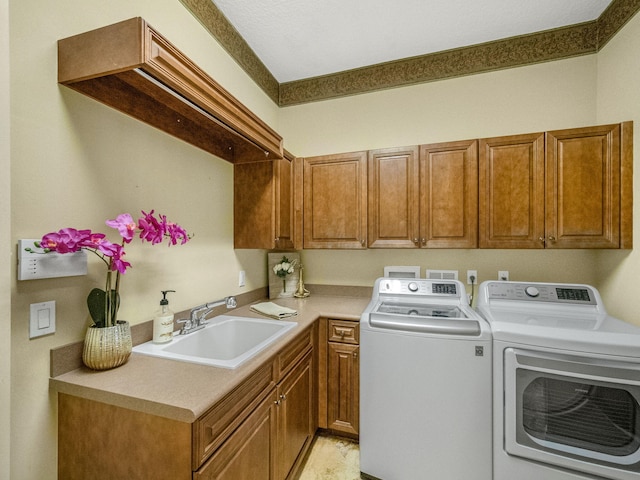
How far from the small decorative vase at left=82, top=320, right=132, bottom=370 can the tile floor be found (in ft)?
4.28

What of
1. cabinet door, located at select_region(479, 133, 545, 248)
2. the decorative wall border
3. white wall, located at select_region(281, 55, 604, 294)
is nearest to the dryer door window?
cabinet door, located at select_region(479, 133, 545, 248)

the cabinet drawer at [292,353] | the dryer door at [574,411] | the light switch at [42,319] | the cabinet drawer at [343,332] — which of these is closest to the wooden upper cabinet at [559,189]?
the dryer door at [574,411]

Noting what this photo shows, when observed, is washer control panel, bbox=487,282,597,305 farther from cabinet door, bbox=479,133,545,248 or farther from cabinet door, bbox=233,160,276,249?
cabinet door, bbox=233,160,276,249

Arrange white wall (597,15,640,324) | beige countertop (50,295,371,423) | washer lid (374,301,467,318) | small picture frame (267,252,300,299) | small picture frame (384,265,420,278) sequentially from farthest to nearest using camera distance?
small picture frame (267,252,300,299), small picture frame (384,265,420,278), washer lid (374,301,467,318), white wall (597,15,640,324), beige countertop (50,295,371,423)

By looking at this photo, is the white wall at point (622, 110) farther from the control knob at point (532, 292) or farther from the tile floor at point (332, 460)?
the tile floor at point (332, 460)

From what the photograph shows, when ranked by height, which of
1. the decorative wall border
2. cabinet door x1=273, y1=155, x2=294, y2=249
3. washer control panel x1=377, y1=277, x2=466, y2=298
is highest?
the decorative wall border

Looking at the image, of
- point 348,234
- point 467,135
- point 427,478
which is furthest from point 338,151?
point 427,478

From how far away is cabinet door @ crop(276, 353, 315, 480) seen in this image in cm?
140

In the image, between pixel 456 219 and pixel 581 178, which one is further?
pixel 456 219

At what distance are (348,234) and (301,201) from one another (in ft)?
1.53

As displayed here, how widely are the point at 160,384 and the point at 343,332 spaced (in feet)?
3.88

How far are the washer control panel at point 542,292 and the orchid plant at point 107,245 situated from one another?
1.93m

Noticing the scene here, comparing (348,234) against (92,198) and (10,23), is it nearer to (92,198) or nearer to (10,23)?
(92,198)

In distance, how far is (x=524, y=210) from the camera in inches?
72.1
